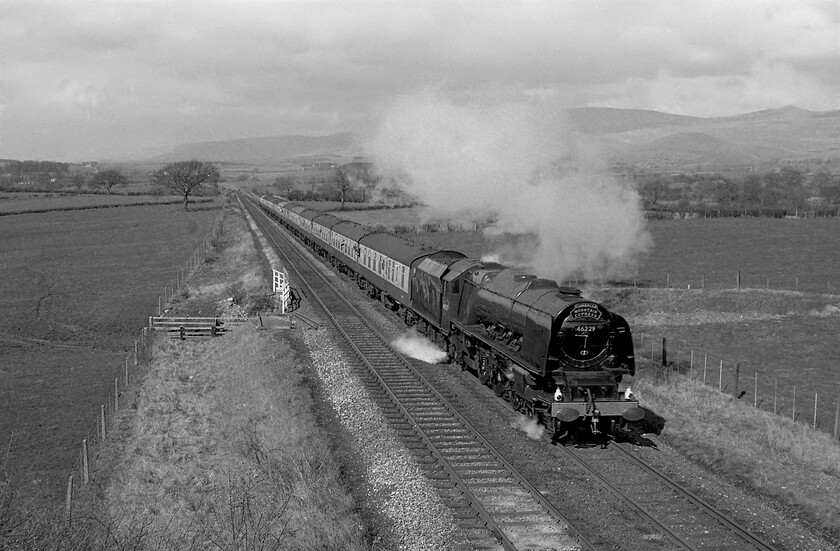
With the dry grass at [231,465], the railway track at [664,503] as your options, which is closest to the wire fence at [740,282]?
the dry grass at [231,465]

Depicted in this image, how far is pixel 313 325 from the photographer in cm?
2945

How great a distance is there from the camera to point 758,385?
2583 centimetres

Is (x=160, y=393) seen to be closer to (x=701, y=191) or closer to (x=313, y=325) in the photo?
(x=313, y=325)

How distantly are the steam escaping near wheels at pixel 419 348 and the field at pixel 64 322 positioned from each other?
10.5 meters

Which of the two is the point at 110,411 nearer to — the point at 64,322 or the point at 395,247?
the point at 395,247

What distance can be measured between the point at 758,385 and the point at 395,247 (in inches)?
624

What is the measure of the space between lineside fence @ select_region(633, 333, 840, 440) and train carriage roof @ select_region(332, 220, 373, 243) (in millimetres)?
16524

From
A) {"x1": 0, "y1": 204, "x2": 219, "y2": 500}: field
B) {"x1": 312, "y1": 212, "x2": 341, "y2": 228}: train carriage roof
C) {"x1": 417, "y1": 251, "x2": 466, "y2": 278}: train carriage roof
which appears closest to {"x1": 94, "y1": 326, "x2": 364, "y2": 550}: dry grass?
{"x1": 0, "y1": 204, "x2": 219, "y2": 500}: field

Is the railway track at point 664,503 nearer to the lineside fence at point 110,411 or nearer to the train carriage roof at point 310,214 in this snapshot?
the lineside fence at point 110,411

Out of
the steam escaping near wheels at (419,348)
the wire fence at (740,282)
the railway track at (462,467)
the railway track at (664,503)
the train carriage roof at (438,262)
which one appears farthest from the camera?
the wire fence at (740,282)

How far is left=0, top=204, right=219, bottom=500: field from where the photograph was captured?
21.0m

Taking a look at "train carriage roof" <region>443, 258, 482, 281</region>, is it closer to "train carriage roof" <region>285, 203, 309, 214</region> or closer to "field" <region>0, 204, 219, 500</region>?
"field" <region>0, 204, 219, 500</region>

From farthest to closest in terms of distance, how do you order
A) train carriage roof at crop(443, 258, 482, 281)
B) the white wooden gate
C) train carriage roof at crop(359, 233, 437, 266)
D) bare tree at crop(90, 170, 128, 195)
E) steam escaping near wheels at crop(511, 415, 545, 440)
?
bare tree at crop(90, 170, 128, 195)
the white wooden gate
train carriage roof at crop(359, 233, 437, 266)
train carriage roof at crop(443, 258, 482, 281)
steam escaping near wheels at crop(511, 415, 545, 440)

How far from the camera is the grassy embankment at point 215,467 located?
37.7 ft
